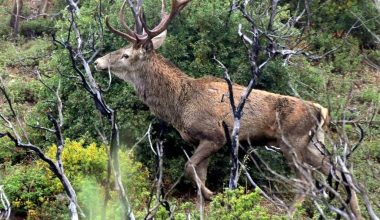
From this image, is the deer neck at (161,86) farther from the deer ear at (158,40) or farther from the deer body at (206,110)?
the deer ear at (158,40)

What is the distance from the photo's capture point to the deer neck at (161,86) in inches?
381

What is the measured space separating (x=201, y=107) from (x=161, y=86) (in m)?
0.68

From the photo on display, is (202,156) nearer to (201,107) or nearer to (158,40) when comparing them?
(201,107)

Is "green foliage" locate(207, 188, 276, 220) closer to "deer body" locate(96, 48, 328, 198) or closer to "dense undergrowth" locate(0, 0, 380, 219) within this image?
"dense undergrowth" locate(0, 0, 380, 219)

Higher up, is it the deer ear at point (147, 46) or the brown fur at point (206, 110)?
the deer ear at point (147, 46)

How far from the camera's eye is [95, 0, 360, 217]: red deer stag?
912 cm

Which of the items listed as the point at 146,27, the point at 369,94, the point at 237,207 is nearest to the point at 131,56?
the point at 146,27

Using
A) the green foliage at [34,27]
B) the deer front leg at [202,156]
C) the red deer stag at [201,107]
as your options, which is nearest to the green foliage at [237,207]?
the red deer stag at [201,107]

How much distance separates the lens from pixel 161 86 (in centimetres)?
984

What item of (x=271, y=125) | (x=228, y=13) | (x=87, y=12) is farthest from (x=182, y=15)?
(x=271, y=125)

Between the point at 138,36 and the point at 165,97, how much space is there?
82 centimetres

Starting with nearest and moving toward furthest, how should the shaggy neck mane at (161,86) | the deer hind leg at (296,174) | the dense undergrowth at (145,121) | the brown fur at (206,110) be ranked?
the deer hind leg at (296,174)
the dense undergrowth at (145,121)
the brown fur at (206,110)
the shaggy neck mane at (161,86)

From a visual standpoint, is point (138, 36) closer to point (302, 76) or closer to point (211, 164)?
point (211, 164)

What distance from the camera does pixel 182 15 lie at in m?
11.0
